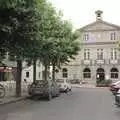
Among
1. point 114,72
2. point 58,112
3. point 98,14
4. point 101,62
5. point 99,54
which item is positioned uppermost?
point 98,14

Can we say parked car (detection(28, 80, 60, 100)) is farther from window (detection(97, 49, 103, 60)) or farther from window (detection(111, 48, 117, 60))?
window (detection(97, 49, 103, 60))

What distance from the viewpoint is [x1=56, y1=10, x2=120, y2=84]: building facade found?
86.3 meters

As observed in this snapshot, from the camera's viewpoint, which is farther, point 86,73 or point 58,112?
point 86,73

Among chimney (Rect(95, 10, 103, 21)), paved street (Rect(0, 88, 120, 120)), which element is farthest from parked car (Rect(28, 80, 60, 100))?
chimney (Rect(95, 10, 103, 21))

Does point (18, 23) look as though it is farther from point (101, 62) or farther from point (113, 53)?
point (101, 62)

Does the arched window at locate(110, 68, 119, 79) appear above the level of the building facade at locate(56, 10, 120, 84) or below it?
below

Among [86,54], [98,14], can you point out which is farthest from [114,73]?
[98,14]

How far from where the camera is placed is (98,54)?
88.2 m

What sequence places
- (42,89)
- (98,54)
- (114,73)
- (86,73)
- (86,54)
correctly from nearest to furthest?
1. (42,89)
2. (114,73)
3. (98,54)
4. (86,73)
5. (86,54)

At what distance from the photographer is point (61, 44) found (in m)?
40.9

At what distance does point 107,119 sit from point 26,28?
719cm

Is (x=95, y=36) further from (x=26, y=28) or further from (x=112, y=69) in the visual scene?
(x=26, y=28)

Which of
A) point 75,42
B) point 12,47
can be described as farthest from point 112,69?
point 12,47

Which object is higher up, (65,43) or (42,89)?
(65,43)
